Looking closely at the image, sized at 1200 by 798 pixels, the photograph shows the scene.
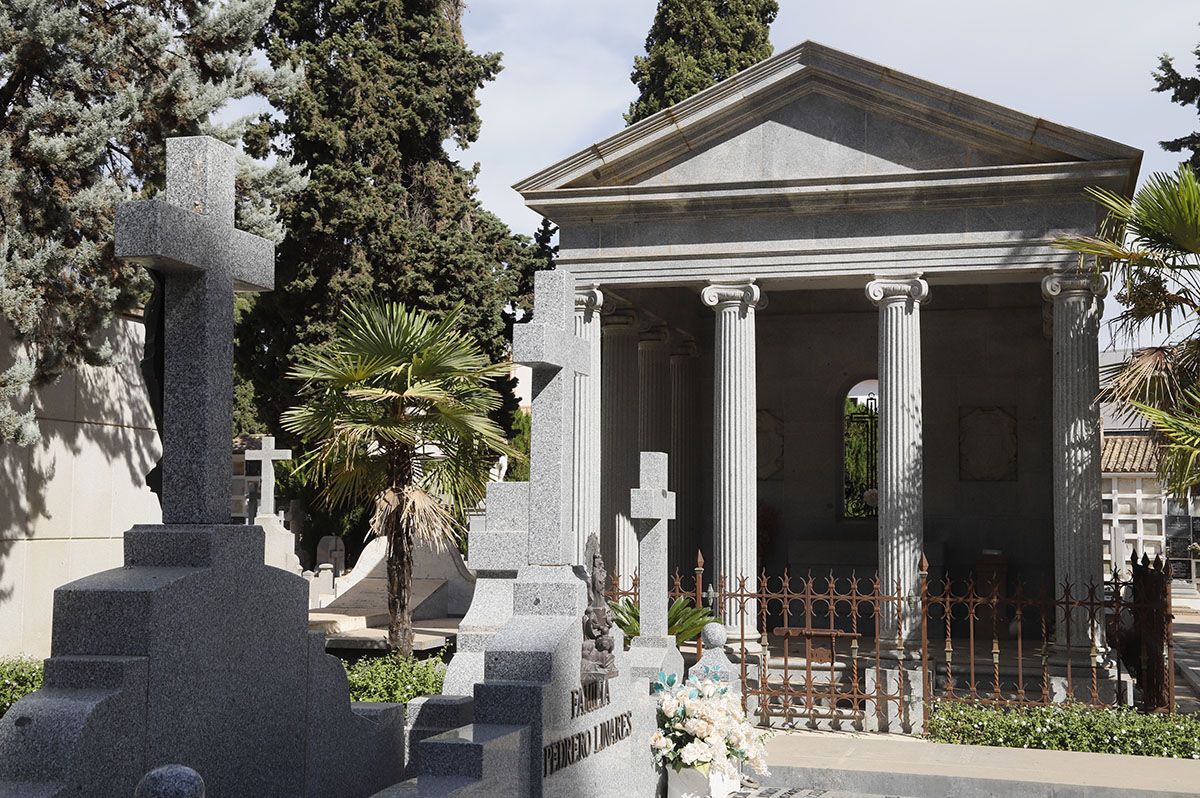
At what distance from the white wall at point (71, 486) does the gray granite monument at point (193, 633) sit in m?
8.13

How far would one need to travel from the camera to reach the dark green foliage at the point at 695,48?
25484mm

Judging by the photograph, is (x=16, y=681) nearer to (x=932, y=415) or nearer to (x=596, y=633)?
(x=596, y=633)

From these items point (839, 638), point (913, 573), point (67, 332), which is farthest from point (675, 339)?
point (67, 332)

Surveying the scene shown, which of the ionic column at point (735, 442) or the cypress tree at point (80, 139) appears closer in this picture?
the cypress tree at point (80, 139)

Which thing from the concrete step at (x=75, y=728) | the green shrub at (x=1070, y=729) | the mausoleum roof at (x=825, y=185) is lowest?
the green shrub at (x=1070, y=729)

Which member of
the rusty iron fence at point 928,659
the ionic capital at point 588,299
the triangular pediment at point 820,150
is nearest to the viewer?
the rusty iron fence at point 928,659

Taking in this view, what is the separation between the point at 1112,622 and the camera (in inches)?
578

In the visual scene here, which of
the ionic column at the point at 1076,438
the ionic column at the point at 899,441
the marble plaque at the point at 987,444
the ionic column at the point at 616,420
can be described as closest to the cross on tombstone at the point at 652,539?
the ionic column at the point at 899,441

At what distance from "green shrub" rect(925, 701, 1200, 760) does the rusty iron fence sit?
16.8 inches

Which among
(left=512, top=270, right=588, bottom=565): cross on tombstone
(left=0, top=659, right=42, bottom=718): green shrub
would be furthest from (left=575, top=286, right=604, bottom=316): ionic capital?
(left=512, top=270, right=588, bottom=565): cross on tombstone

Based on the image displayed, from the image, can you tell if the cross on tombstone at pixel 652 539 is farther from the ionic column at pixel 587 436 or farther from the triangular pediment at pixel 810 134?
the triangular pediment at pixel 810 134

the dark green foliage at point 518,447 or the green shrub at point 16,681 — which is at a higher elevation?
the dark green foliage at point 518,447

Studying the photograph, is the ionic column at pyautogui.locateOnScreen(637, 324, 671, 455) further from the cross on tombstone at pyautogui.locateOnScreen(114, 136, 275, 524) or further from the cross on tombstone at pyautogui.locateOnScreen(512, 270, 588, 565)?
the cross on tombstone at pyautogui.locateOnScreen(114, 136, 275, 524)

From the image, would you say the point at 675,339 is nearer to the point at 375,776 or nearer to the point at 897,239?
the point at 897,239
